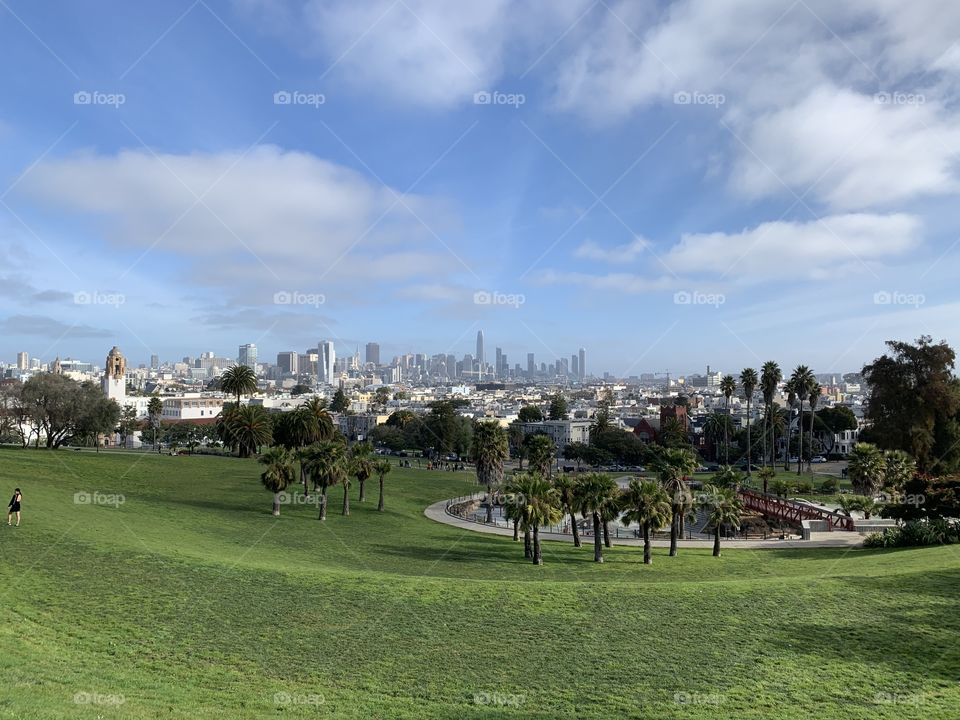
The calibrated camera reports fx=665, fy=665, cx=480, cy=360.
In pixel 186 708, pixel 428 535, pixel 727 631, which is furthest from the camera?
pixel 428 535

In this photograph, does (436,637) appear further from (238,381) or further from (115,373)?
(115,373)

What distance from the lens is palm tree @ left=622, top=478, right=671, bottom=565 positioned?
3281 cm

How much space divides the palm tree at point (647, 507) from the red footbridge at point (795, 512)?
17364mm

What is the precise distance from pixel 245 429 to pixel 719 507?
157ft

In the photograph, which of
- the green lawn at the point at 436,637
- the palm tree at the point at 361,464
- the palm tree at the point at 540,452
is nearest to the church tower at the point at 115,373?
the palm tree at the point at 361,464

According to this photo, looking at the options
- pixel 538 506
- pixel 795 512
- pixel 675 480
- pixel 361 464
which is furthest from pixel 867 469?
pixel 361 464

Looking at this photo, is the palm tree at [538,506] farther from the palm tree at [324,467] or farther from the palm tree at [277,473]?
the palm tree at [277,473]

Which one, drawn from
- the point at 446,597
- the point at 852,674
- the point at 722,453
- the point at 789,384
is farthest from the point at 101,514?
the point at 722,453

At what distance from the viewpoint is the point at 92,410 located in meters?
60.2

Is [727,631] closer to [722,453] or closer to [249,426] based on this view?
[249,426]

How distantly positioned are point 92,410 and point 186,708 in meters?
56.0

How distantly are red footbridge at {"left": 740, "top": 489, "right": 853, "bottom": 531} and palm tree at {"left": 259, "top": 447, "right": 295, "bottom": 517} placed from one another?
3303cm

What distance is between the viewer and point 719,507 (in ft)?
119

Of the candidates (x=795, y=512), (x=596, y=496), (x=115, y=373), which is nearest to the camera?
(x=596, y=496)
